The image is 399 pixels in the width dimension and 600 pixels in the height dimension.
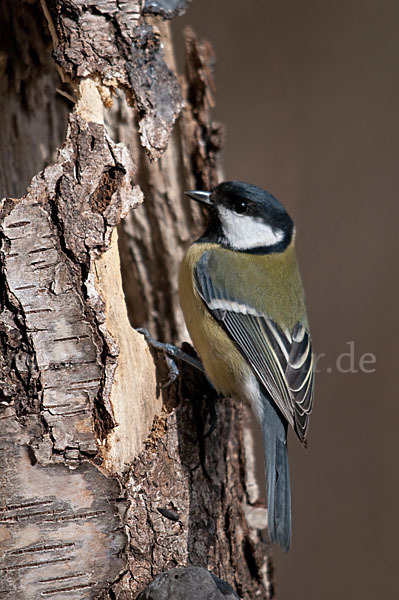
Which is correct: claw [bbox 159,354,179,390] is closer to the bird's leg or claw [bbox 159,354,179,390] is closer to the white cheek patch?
the bird's leg

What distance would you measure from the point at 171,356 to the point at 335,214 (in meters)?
1.54

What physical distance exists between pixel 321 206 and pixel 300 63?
766 millimetres

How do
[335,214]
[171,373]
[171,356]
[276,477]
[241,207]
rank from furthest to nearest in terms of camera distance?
[335,214]
[241,207]
[171,356]
[171,373]
[276,477]

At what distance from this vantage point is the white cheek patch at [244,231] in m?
2.40

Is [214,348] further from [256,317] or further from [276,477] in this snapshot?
[276,477]

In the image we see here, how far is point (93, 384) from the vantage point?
171 cm

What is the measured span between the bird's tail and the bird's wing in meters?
0.05

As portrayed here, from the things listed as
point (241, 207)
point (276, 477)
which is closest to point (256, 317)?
point (241, 207)

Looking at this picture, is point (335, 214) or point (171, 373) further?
point (335, 214)

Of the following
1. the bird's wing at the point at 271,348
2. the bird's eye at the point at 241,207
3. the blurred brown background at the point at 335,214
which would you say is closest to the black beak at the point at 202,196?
the bird's eye at the point at 241,207

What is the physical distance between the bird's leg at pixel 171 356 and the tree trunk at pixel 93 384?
4cm

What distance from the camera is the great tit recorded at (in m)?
2.04

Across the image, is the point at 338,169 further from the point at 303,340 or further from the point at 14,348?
the point at 14,348

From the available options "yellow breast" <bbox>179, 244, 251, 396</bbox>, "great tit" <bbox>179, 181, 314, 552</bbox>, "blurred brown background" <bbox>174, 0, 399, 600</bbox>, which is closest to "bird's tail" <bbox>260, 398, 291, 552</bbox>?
"great tit" <bbox>179, 181, 314, 552</bbox>
